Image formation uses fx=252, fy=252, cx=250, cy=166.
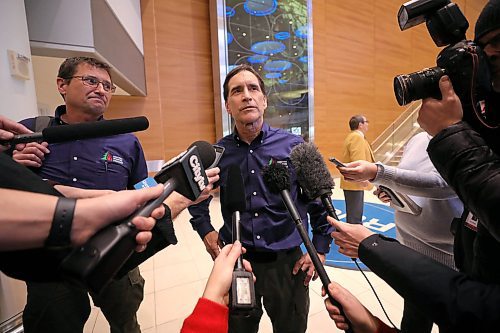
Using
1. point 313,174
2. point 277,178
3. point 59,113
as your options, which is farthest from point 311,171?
point 59,113

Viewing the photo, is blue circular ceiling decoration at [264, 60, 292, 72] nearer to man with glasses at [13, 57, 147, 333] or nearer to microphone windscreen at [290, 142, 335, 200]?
man with glasses at [13, 57, 147, 333]

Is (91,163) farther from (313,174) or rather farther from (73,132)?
(313,174)

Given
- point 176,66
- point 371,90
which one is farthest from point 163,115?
point 371,90

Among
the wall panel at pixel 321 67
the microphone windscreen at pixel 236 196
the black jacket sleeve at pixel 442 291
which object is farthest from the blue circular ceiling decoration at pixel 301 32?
the black jacket sleeve at pixel 442 291

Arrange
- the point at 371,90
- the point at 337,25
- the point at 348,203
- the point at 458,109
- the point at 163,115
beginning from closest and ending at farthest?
the point at 458,109, the point at 348,203, the point at 163,115, the point at 337,25, the point at 371,90

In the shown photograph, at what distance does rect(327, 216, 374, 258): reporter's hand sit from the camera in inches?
30.1

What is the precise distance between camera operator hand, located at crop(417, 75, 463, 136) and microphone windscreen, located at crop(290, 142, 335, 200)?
42 centimetres

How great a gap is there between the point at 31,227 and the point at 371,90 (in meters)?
9.26

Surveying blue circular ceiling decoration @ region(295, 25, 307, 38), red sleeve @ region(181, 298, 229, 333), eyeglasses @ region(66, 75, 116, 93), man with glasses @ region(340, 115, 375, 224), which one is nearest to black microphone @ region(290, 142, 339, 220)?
red sleeve @ region(181, 298, 229, 333)

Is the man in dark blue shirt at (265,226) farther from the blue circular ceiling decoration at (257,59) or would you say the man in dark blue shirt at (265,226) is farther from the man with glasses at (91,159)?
the blue circular ceiling decoration at (257,59)

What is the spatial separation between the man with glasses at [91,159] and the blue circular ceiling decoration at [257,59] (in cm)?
477

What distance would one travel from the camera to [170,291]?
2.29 meters

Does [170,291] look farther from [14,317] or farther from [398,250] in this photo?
[398,250]

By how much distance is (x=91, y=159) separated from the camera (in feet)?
4.49
